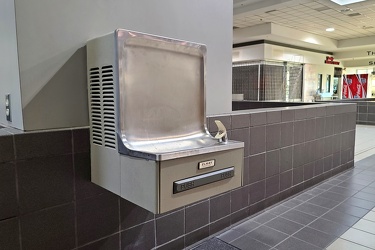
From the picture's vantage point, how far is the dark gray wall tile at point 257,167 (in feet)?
8.72

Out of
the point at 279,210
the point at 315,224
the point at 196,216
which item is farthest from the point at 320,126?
the point at 196,216

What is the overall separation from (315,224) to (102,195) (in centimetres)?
184

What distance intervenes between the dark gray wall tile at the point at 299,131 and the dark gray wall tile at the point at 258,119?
1.98 feet

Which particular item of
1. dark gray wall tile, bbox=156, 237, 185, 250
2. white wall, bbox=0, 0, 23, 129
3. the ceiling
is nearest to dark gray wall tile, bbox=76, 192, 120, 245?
dark gray wall tile, bbox=156, 237, 185, 250

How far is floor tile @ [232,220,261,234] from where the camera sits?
2447 mm

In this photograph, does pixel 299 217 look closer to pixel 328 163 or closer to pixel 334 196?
pixel 334 196

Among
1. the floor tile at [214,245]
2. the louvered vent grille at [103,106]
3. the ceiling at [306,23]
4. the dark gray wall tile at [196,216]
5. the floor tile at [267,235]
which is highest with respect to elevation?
the ceiling at [306,23]

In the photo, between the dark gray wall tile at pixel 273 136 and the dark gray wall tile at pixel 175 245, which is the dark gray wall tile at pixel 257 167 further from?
the dark gray wall tile at pixel 175 245

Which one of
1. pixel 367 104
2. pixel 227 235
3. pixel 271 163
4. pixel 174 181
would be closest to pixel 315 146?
pixel 271 163

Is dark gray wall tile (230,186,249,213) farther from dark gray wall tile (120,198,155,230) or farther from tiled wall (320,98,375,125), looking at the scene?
tiled wall (320,98,375,125)

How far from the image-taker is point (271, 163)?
2.88 meters

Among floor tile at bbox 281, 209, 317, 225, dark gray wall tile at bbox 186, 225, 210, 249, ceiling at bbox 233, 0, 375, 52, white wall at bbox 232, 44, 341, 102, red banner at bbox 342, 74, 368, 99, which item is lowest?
floor tile at bbox 281, 209, 317, 225

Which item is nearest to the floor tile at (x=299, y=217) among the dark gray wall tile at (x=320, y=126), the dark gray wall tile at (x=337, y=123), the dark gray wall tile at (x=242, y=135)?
the dark gray wall tile at (x=242, y=135)

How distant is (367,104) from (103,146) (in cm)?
976
